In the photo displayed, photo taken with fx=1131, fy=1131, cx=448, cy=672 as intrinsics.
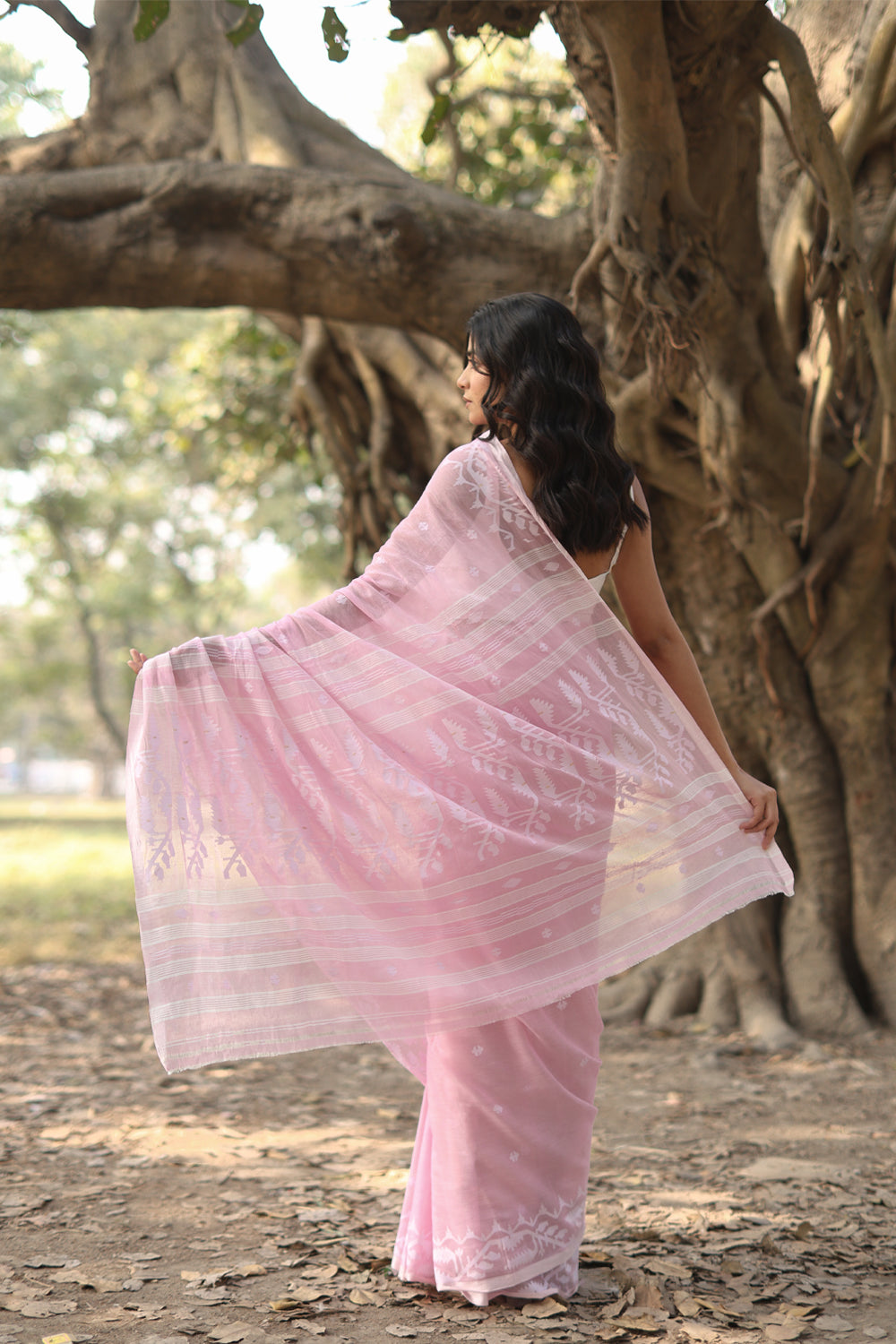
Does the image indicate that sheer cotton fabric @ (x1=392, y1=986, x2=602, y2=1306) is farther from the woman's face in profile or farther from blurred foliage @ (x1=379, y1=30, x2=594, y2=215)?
blurred foliage @ (x1=379, y1=30, x2=594, y2=215)

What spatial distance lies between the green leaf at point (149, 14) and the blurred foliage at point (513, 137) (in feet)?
6.46

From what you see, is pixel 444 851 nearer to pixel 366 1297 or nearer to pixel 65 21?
pixel 366 1297

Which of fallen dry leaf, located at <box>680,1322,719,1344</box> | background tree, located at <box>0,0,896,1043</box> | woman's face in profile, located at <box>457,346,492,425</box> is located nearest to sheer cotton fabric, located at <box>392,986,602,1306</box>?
fallen dry leaf, located at <box>680,1322,719,1344</box>

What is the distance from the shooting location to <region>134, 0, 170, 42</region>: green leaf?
322 centimetres

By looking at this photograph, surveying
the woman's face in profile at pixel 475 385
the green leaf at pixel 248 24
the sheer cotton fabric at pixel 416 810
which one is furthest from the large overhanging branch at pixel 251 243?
the sheer cotton fabric at pixel 416 810

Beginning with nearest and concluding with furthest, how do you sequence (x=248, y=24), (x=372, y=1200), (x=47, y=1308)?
(x=47, y=1308)
(x=372, y=1200)
(x=248, y=24)

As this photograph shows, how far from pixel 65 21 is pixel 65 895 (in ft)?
28.0

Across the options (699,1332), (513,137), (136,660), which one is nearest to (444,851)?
(136,660)

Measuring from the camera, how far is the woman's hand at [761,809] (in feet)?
8.28

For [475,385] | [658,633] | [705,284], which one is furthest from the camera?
[705,284]

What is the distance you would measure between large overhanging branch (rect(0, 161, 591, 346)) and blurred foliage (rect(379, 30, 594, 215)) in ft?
2.56

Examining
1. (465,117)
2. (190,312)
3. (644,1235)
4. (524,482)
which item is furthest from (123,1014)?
(190,312)

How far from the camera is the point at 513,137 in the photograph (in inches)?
323

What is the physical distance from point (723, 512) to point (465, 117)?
595 cm
